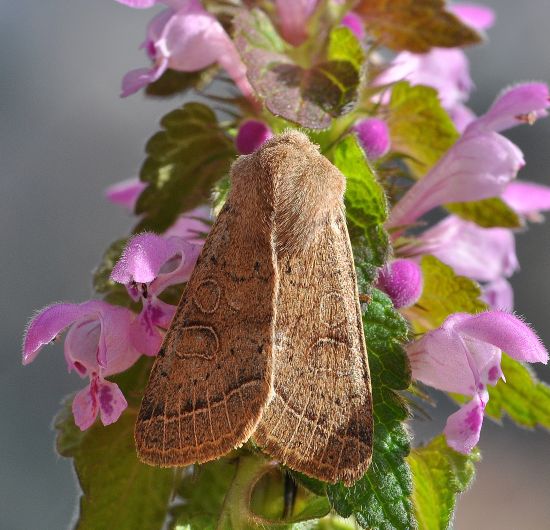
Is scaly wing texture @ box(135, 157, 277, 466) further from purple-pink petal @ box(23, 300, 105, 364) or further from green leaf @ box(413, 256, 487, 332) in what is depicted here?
green leaf @ box(413, 256, 487, 332)

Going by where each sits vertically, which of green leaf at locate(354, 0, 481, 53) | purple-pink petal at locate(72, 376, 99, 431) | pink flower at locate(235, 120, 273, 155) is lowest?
purple-pink petal at locate(72, 376, 99, 431)

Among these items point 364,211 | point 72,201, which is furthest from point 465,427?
point 72,201

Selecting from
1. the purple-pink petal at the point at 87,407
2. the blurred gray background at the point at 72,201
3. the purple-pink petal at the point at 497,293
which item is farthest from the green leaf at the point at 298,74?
the blurred gray background at the point at 72,201

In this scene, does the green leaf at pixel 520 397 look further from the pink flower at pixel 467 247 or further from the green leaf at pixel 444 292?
the pink flower at pixel 467 247

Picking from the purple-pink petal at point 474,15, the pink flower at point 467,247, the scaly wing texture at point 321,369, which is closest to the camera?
the scaly wing texture at point 321,369

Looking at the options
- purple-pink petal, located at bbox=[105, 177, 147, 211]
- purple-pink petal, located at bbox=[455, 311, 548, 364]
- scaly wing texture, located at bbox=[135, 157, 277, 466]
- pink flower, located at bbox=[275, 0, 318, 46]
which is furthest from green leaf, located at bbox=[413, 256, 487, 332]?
purple-pink petal, located at bbox=[105, 177, 147, 211]

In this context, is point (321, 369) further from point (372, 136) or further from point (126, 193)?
point (126, 193)

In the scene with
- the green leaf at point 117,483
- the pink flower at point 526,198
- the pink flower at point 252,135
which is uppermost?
the pink flower at point 252,135

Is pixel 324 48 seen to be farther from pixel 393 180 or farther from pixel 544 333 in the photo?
Answer: pixel 544 333
